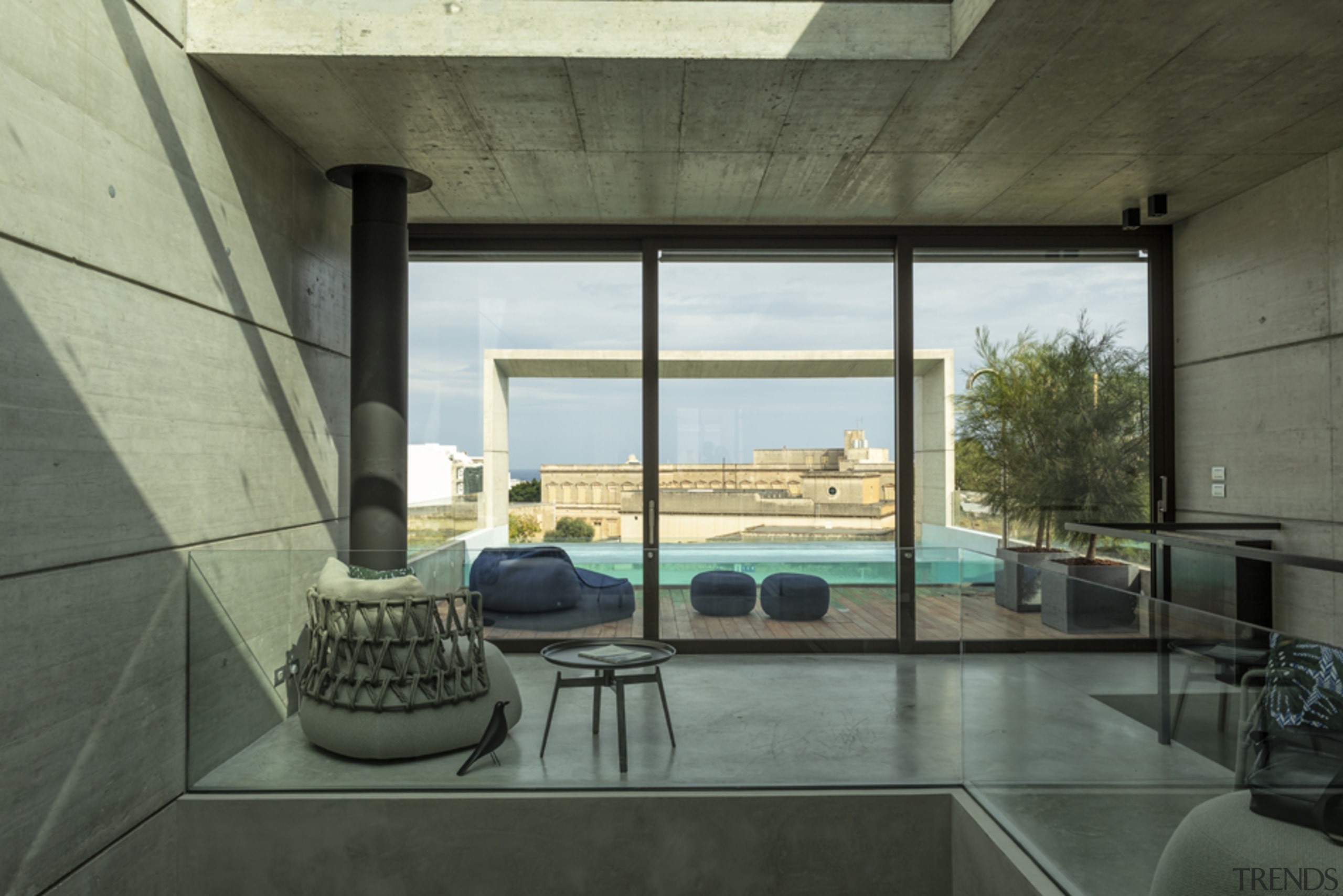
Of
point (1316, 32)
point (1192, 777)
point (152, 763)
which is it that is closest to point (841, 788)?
point (1192, 777)

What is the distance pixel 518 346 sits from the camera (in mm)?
5602

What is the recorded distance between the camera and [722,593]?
4777 mm

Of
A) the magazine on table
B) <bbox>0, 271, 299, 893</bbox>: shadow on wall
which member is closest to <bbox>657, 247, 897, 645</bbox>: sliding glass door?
the magazine on table

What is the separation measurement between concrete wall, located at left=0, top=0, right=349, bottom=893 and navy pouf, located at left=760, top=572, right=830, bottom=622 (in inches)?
93.3

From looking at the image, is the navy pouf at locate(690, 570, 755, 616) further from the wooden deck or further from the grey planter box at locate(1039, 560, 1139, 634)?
the grey planter box at locate(1039, 560, 1139, 634)

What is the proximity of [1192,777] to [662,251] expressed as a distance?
4.26 m

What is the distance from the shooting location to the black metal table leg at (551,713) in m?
3.43

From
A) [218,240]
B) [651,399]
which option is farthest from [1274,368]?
[218,240]

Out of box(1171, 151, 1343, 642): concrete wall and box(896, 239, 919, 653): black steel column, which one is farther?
box(896, 239, 919, 653): black steel column

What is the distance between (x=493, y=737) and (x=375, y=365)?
202cm

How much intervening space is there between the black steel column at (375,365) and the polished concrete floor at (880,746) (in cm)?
120

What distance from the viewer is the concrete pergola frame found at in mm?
5562

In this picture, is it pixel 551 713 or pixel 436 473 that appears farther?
pixel 436 473

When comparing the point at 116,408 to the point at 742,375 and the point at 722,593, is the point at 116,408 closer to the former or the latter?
the point at 722,593
